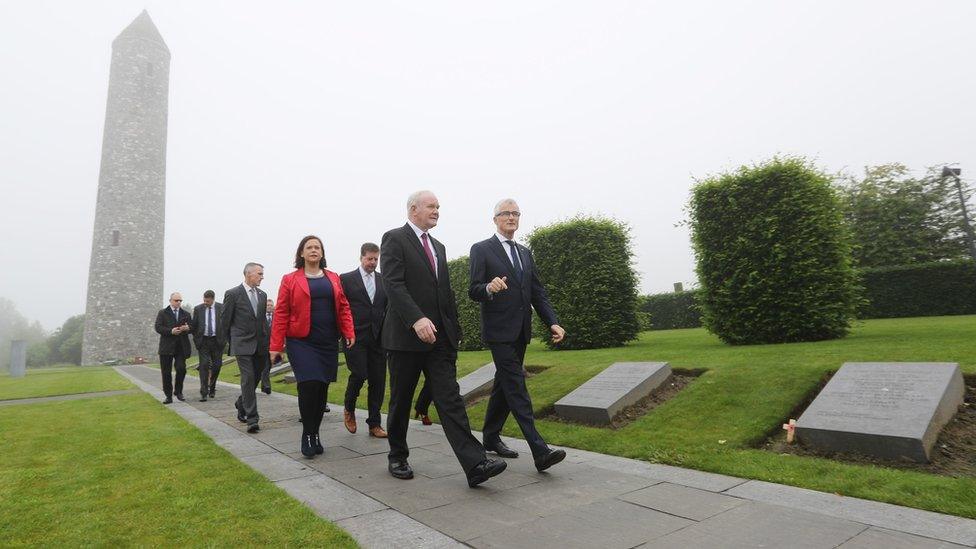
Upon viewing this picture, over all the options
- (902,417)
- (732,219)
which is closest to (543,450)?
(902,417)

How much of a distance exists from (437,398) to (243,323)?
4303 mm

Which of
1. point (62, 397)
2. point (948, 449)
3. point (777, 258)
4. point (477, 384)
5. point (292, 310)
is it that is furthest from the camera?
point (62, 397)

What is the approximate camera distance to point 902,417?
3.83 m

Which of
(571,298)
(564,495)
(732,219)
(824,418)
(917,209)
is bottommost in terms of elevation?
(564,495)

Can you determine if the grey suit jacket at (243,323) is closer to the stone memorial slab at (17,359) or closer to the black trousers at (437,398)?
the black trousers at (437,398)

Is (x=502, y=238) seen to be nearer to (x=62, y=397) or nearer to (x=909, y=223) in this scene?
(x=62, y=397)

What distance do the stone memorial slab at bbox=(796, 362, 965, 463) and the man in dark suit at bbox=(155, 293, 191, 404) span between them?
31.6 feet

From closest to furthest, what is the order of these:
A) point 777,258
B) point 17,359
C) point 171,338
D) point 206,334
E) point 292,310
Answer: point 292,310 → point 777,258 → point 171,338 → point 206,334 → point 17,359

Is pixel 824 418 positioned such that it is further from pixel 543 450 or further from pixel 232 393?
pixel 232 393

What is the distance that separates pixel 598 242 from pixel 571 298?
1.52 metres

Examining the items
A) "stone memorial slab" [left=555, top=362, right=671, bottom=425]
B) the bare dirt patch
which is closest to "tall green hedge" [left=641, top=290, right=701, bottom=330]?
"stone memorial slab" [left=555, top=362, right=671, bottom=425]

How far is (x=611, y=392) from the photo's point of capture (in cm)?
587

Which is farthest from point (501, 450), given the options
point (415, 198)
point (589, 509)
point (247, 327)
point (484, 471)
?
point (247, 327)

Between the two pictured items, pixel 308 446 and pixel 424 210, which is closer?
pixel 424 210
